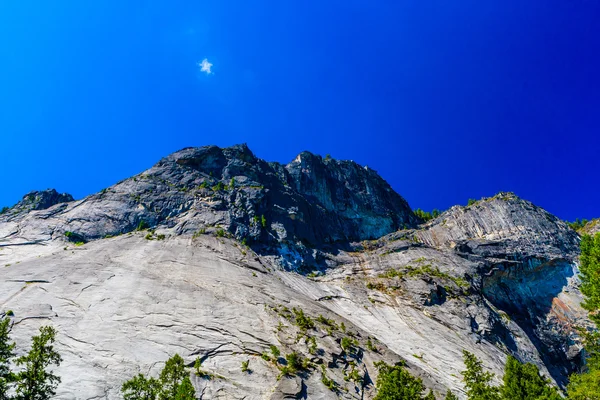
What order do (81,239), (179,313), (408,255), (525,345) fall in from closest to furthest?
1. (179,313)
2. (525,345)
3. (81,239)
4. (408,255)

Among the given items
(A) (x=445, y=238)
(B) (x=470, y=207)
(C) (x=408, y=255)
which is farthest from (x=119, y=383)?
(B) (x=470, y=207)

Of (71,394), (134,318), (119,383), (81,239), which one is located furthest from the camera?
(81,239)

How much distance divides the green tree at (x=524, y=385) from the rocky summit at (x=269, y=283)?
6559mm

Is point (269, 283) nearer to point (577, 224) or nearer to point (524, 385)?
point (524, 385)

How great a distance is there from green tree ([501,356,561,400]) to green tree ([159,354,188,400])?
2279 cm

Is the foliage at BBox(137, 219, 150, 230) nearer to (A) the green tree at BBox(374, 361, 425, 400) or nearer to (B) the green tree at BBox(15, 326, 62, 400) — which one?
(B) the green tree at BBox(15, 326, 62, 400)

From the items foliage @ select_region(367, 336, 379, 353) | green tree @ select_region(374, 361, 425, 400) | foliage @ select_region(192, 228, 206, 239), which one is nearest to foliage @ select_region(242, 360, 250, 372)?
green tree @ select_region(374, 361, 425, 400)

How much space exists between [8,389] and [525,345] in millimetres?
56976

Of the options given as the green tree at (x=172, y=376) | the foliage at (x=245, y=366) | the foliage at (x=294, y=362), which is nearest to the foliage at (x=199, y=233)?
the foliage at (x=245, y=366)

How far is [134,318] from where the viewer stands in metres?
28.7

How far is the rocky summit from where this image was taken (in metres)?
26.2

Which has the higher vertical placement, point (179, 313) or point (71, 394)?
point (179, 313)

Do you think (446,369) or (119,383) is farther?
(446,369)

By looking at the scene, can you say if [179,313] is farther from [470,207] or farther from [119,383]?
[470,207]
